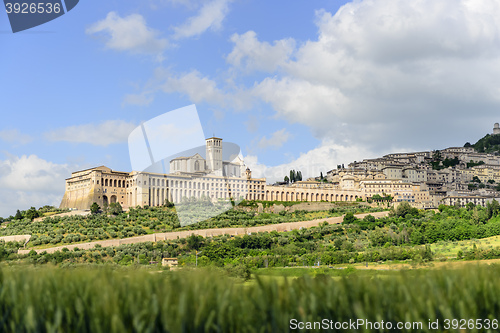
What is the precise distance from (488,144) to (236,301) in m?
152

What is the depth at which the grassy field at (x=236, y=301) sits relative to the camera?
5.40 metres

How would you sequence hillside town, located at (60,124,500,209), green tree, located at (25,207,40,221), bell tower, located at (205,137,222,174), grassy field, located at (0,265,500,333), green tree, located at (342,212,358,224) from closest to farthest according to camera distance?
1. grassy field, located at (0,265,500,333)
2. green tree, located at (342,212,358,224)
3. green tree, located at (25,207,40,221)
4. hillside town, located at (60,124,500,209)
5. bell tower, located at (205,137,222,174)

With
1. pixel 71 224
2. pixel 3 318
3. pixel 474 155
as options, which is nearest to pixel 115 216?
pixel 71 224

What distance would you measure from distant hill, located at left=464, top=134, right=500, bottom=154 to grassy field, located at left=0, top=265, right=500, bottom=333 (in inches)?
5752

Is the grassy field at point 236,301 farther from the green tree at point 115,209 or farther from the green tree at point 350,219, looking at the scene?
the green tree at point 115,209

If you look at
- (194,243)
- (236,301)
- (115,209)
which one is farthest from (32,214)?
(236,301)

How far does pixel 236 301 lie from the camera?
18.3ft

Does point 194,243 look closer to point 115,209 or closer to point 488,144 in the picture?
point 115,209

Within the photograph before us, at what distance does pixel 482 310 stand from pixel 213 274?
3181 millimetres

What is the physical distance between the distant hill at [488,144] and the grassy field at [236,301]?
146101 millimetres

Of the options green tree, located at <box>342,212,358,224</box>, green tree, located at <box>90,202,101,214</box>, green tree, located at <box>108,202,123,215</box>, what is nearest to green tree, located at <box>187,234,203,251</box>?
green tree, located at <box>342,212,358,224</box>

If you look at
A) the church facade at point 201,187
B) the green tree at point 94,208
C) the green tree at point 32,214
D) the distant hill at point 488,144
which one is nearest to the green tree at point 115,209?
the green tree at point 94,208

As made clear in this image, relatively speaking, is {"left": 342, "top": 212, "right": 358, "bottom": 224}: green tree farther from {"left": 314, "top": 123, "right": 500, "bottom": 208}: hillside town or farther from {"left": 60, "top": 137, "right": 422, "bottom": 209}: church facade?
{"left": 314, "top": 123, "right": 500, "bottom": 208}: hillside town

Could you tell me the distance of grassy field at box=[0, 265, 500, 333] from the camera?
5.40m
